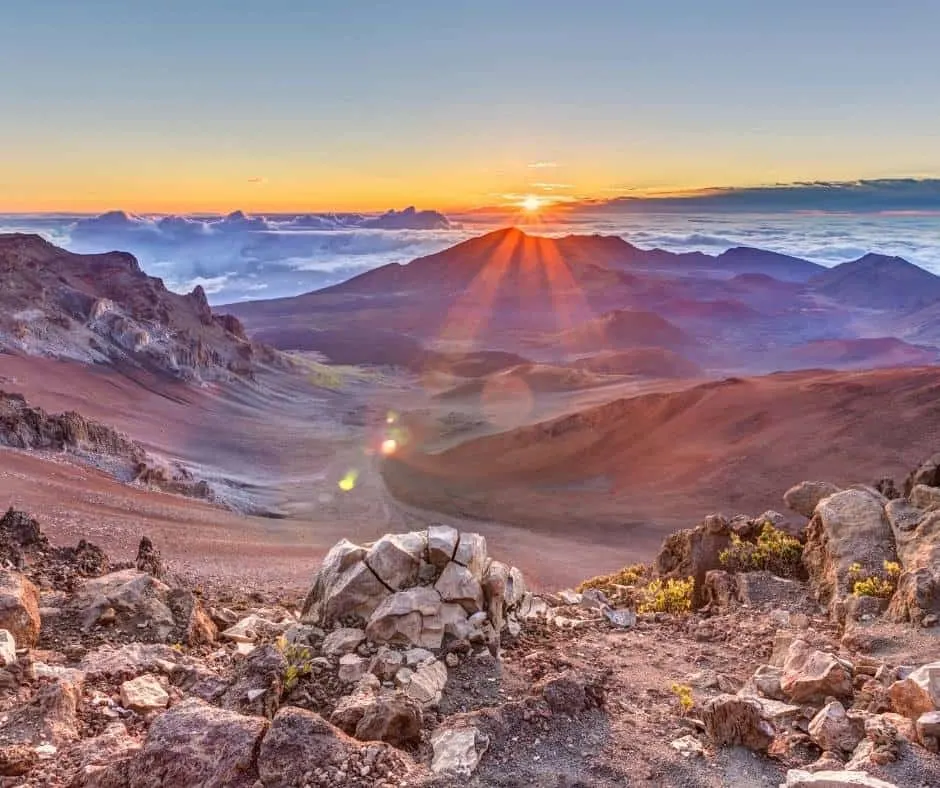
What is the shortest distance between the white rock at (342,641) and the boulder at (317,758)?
7.50ft

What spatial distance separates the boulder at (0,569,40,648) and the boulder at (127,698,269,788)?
2.79 meters

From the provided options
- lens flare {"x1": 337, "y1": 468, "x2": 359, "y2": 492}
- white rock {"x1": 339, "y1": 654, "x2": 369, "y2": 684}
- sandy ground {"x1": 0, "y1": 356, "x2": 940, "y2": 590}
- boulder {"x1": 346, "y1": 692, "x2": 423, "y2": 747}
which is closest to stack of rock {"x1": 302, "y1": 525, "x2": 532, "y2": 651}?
white rock {"x1": 339, "y1": 654, "x2": 369, "y2": 684}

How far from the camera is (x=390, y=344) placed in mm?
116000

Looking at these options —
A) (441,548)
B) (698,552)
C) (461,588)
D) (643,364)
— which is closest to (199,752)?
(461,588)

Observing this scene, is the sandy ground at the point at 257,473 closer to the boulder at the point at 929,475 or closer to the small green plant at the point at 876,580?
the small green plant at the point at 876,580

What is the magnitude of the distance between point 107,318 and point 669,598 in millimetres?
61384

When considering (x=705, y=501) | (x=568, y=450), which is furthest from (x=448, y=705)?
(x=568, y=450)

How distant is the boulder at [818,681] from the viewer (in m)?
5.37

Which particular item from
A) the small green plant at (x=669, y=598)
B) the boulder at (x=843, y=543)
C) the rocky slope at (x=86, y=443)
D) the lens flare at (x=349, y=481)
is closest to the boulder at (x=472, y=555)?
the small green plant at (x=669, y=598)

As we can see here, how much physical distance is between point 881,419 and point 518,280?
16346cm

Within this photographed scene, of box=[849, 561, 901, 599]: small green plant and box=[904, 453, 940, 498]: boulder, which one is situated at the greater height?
box=[904, 453, 940, 498]: boulder

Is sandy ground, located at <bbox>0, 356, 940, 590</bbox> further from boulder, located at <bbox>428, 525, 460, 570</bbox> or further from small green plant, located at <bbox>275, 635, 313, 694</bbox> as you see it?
small green plant, located at <bbox>275, 635, 313, 694</bbox>

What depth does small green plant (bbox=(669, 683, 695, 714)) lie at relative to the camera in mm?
5562

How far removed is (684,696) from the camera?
562cm
